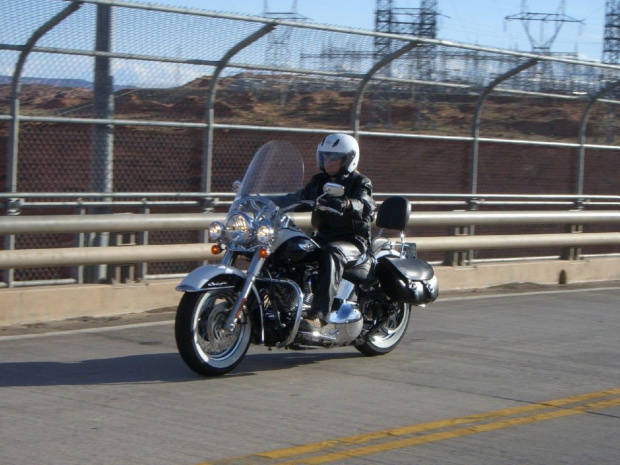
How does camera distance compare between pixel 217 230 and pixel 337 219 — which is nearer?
pixel 217 230

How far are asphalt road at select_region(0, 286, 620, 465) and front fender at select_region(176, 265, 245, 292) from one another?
638 millimetres

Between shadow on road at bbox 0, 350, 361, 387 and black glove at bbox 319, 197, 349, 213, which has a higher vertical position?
black glove at bbox 319, 197, 349, 213

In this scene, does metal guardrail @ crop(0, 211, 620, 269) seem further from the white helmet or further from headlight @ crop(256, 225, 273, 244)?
headlight @ crop(256, 225, 273, 244)

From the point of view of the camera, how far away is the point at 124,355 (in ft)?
26.7

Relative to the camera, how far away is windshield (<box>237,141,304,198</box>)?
780cm

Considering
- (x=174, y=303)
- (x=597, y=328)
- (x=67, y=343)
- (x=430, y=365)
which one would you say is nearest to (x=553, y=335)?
(x=597, y=328)

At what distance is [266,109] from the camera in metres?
11.4

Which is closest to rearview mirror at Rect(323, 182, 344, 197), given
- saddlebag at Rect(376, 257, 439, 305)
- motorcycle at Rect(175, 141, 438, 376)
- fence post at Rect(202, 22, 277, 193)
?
motorcycle at Rect(175, 141, 438, 376)

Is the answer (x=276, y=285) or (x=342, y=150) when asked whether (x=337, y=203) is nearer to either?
(x=342, y=150)

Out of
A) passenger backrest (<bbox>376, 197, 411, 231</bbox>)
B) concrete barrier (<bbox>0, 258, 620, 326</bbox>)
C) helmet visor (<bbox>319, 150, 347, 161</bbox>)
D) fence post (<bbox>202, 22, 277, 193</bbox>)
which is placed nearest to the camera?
helmet visor (<bbox>319, 150, 347, 161</bbox>)

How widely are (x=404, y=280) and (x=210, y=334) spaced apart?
5.59 feet

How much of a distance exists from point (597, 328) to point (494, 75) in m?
4.23

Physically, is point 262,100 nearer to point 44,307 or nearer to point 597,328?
point 44,307

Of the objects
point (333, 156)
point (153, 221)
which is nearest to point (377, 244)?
point (333, 156)
